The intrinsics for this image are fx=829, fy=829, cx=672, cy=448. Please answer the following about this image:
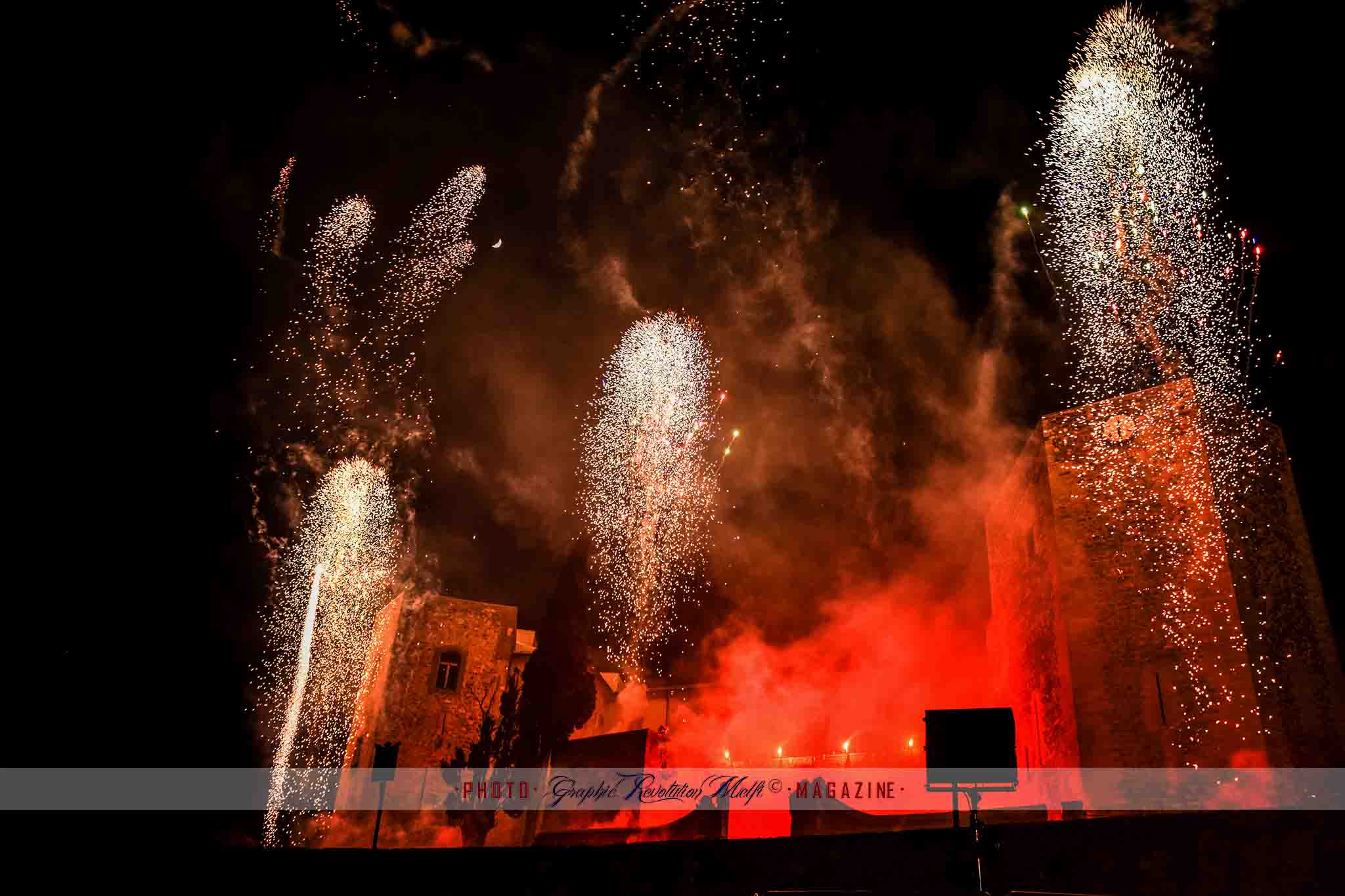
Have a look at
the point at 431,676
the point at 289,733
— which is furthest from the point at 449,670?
the point at 289,733

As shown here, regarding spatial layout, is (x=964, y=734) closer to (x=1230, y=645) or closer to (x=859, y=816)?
(x=859, y=816)

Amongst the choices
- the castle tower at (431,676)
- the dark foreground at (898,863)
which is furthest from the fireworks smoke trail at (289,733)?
the dark foreground at (898,863)

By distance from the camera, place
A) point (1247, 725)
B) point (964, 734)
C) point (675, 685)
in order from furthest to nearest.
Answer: point (675, 685), point (1247, 725), point (964, 734)

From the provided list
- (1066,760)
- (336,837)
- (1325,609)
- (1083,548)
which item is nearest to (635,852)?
(1066,760)

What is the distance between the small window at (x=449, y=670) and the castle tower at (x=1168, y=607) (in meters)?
15.8

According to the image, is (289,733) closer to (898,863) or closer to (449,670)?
(449,670)

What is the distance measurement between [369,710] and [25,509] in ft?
33.5

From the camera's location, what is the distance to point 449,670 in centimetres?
2495

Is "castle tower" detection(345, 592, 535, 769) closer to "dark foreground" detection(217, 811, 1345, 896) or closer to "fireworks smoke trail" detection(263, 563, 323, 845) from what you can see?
"fireworks smoke trail" detection(263, 563, 323, 845)

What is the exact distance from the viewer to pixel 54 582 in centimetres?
2514

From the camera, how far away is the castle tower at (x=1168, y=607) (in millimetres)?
14609

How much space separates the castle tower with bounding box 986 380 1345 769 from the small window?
15.8 m

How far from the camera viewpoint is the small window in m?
24.7

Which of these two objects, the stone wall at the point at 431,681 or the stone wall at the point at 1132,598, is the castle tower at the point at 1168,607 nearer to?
the stone wall at the point at 1132,598
